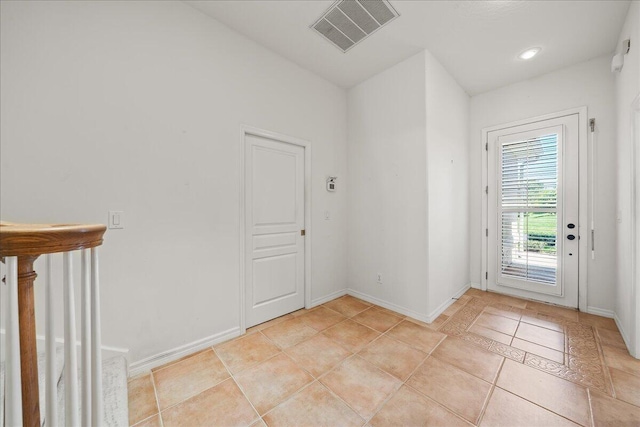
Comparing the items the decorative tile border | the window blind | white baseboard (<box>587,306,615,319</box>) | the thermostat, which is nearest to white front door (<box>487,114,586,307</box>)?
the window blind

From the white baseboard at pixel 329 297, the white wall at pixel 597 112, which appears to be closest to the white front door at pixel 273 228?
the white baseboard at pixel 329 297

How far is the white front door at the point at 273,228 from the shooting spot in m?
2.54

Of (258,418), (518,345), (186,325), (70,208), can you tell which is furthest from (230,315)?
(518,345)

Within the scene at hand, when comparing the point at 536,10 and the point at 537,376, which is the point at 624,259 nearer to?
the point at 537,376

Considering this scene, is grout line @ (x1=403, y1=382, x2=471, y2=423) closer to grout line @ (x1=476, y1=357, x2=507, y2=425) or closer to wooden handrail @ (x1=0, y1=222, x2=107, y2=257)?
grout line @ (x1=476, y1=357, x2=507, y2=425)

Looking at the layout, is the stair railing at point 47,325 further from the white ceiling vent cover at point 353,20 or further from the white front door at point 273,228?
the white ceiling vent cover at point 353,20

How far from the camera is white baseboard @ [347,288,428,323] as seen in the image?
2.70m

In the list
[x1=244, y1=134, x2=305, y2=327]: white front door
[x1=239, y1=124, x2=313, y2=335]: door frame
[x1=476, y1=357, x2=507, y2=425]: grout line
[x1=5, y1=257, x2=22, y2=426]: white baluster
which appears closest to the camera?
[x1=5, y1=257, x2=22, y2=426]: white baluster

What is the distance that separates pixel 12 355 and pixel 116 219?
1.43 meters

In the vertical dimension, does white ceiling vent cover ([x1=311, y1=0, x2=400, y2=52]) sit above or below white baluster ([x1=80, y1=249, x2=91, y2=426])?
above

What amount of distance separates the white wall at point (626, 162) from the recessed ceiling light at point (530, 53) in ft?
1.99

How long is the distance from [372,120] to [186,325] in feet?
9.97

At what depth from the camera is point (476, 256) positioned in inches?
144

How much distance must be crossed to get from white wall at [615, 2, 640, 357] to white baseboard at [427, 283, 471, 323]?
1.41 meters
